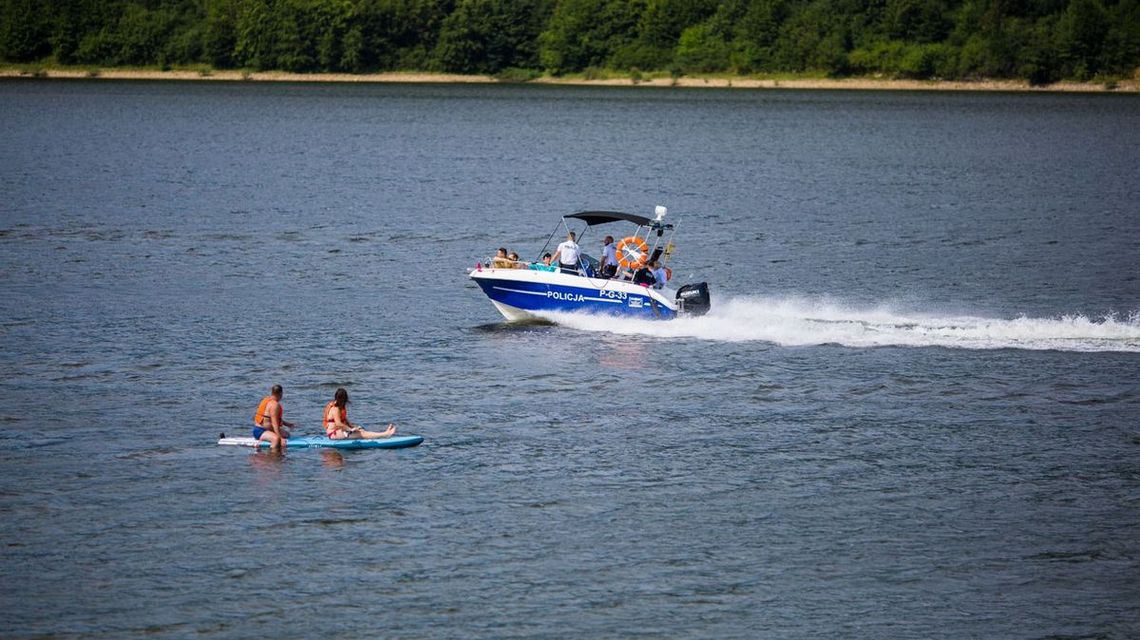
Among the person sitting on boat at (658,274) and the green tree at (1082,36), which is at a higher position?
the green tree at (1082,36)

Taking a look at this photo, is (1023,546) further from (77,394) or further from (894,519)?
(77,394)

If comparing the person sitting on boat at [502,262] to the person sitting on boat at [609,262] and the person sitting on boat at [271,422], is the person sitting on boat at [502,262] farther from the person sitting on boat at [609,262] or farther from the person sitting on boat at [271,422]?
the person sitting on boat at [271,422]

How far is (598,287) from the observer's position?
4166 centimetres

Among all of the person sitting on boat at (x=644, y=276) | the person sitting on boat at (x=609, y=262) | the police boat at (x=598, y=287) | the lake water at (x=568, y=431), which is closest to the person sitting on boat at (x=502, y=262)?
the police boat at (x=598, y=287)

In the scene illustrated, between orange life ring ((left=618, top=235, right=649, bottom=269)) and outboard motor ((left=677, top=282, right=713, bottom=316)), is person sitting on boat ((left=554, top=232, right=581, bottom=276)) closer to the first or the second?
orange life ring ((left=618, top=235, right=649, bottom=269))

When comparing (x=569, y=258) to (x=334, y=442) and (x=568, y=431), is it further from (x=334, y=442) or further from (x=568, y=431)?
(x=334, y=442)

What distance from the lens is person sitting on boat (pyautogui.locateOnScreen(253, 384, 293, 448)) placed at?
2989 cm

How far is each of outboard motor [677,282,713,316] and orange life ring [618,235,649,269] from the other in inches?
57.0

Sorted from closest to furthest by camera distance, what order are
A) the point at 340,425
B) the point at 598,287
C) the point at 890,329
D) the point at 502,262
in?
the point at 340,425
the point at 598,287
the point at 890,329
the point at 502,262

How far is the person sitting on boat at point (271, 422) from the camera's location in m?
29.9

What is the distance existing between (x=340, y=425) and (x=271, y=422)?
1.40 metres

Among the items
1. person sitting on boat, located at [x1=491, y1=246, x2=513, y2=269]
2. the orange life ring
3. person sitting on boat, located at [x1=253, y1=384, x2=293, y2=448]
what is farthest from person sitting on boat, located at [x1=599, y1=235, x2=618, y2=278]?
person sitting on boat, located at [x1=253, y1=384, x2=293, y2=448]

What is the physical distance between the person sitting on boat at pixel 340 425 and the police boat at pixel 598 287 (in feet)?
40.4

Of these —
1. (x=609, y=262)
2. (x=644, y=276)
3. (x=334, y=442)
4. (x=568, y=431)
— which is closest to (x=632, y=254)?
(x=644, y=276)
